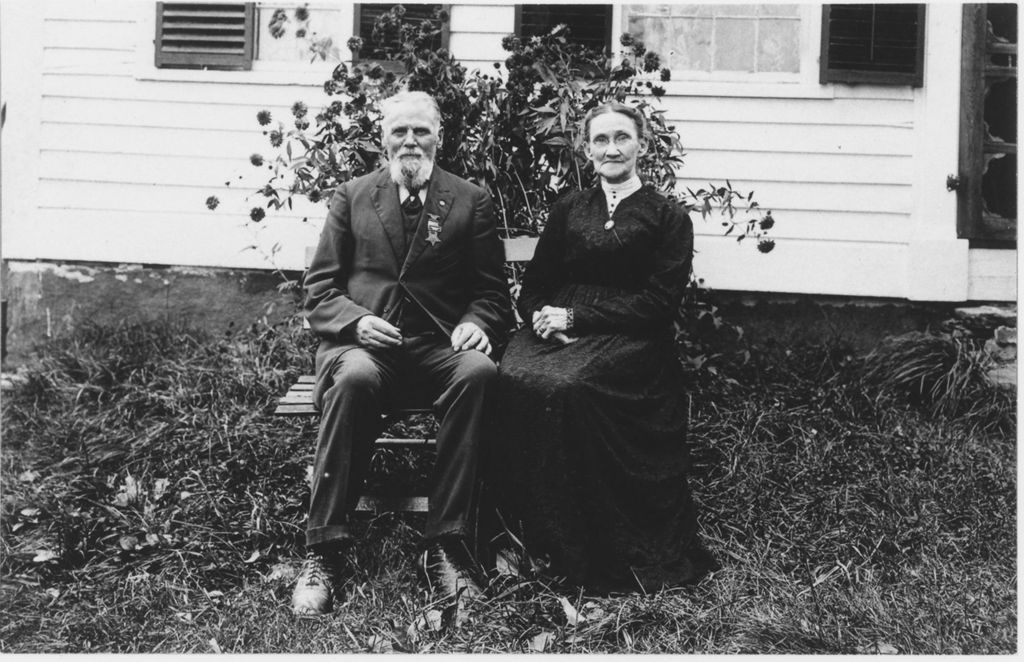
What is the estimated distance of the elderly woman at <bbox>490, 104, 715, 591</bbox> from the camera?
9.61 ft

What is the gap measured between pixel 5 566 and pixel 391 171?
2021 millimetres

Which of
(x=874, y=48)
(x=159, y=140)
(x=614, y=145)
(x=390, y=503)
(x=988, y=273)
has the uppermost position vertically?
(x=874, y=48)

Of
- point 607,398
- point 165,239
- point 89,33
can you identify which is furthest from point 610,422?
point 89,33

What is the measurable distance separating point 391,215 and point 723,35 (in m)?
2.84

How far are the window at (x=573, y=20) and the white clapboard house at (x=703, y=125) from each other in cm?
1

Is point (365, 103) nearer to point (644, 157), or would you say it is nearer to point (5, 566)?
point (644, 157)

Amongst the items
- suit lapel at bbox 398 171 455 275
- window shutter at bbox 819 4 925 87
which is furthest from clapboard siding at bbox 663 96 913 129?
suit lapel at bbox 398 171 455 275

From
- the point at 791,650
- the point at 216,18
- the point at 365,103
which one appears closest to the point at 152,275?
the point at 216,18

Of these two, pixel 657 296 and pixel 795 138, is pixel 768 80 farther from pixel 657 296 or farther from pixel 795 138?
pixel 657 296

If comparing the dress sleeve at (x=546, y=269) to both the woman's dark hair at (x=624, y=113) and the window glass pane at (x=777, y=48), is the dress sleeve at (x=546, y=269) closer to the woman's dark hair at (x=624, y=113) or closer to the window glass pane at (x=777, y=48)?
the woman's dark hair at (x=624, y=113)

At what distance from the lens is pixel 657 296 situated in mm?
3166

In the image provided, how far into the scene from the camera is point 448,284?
3.31 meters

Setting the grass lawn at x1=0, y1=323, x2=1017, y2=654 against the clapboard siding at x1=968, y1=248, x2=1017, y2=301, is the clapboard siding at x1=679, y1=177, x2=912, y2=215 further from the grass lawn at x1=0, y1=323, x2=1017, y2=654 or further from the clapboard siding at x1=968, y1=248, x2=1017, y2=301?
the grass lawn at x1=0, y1=323, x2=1017, y2=654

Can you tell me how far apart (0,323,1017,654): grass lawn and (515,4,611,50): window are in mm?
2096
